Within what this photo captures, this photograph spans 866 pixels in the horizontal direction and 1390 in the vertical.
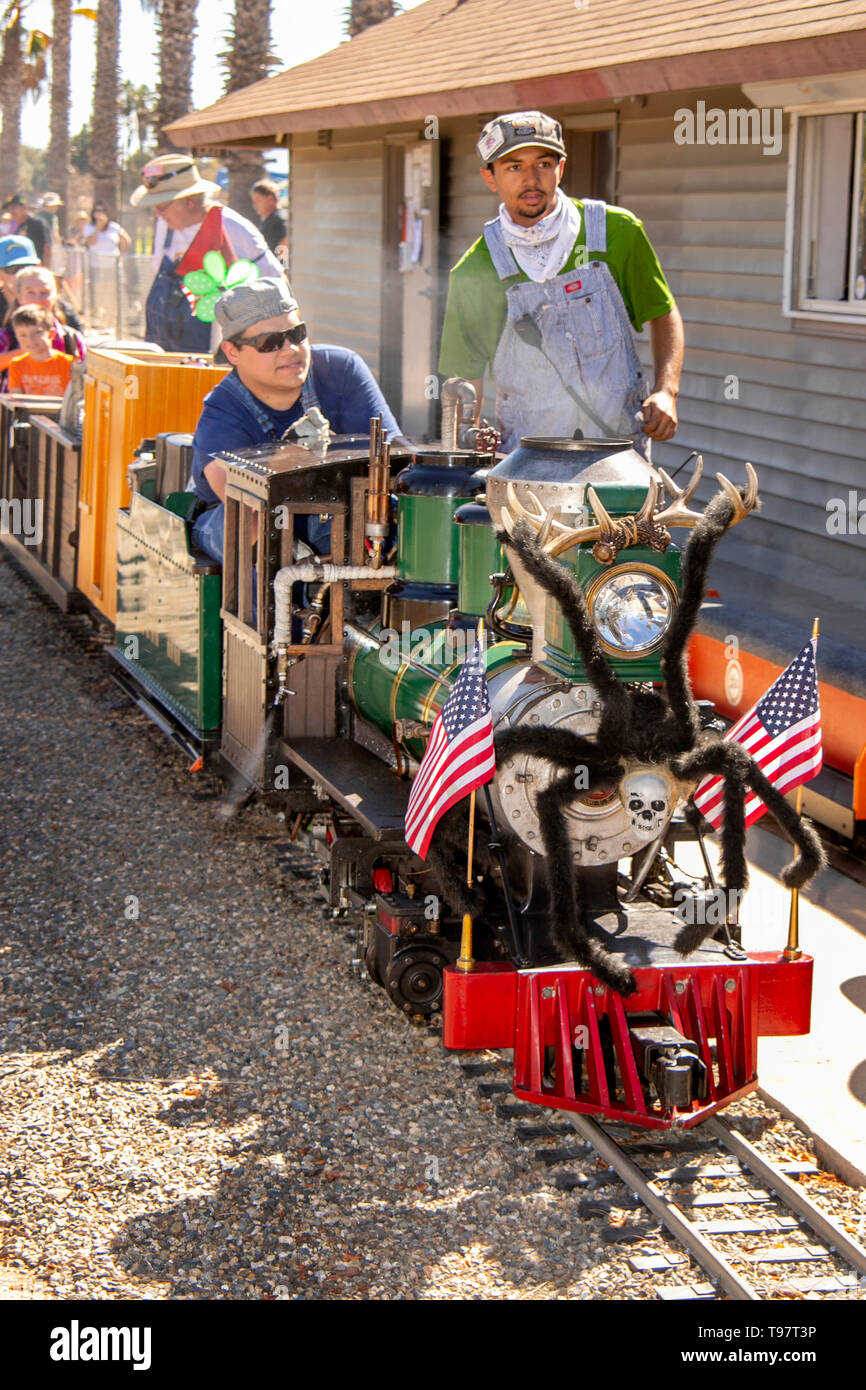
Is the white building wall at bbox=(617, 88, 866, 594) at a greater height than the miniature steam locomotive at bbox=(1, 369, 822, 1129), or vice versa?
the white building wall at bbox=(617, 88, 866, 594)

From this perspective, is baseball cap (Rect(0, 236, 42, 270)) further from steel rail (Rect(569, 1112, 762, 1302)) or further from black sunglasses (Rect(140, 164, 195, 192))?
steel rail (Rect(569, 1112, 762, 1302))

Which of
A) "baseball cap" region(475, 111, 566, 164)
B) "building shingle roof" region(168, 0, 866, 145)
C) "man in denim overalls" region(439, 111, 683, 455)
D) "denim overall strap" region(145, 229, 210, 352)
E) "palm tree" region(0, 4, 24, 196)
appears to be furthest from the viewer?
"palm tree" region(0, 4, 24, 196)

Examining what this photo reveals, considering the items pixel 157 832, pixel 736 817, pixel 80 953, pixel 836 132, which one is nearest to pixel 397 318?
pixel 836 132

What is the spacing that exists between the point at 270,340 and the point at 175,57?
20.8 m

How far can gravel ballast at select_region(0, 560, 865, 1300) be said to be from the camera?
381 cm

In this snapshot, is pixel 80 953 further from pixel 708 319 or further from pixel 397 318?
pixel 397 318

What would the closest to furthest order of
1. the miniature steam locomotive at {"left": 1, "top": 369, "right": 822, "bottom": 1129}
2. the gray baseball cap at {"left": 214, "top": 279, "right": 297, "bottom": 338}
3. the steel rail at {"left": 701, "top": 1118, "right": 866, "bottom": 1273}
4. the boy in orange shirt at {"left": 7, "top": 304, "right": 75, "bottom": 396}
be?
the steel rail at {"left": 701, "top": 1118, "right": 866, "bottom": 1273}, the miniature steam locomotive at {"left": 1, "top": 369, "right": 822, "bottom": 1129}, the gray baseball cap at {"left": 214, "top": 279, "right": 297, "bottom": 338}, the boy in orange shirt at {"left": 7, "top": 304, "right": 75, "bottom": 396}

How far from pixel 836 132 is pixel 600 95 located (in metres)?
1.42

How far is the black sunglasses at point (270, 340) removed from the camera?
6.16m

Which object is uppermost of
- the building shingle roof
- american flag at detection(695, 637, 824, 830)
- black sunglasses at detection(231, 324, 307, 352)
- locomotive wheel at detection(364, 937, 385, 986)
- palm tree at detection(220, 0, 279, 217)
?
palm tree at detection(220, 0, 279, 217)

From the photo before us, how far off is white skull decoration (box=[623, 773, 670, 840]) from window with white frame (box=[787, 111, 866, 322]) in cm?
578

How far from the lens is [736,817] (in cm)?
A: 438

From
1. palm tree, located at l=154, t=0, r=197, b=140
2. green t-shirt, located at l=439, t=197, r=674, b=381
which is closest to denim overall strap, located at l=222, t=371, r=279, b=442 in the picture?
green t-shirt, located at l=439, t=197, r=674, b=381

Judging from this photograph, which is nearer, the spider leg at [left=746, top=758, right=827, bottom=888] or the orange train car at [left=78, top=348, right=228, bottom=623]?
the spider leg at [left=746, top=758, right=827, bottom=888]
